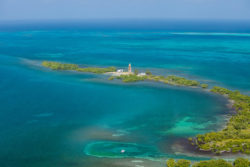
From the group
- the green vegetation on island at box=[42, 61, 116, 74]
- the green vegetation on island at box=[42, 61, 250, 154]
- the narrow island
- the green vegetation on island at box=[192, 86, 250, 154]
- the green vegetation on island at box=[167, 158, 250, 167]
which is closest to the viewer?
the green vegetation on island at box=[167, 158, 250, 167]

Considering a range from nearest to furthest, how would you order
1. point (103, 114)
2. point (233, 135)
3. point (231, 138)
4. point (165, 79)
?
point (231, 138)
point (233, 135)
point (103, 114)
point (165, 79)

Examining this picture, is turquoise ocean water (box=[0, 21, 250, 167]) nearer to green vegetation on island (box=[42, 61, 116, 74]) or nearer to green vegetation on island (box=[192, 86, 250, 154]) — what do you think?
green vegetation on island (box=[192, 86, 250, 154])

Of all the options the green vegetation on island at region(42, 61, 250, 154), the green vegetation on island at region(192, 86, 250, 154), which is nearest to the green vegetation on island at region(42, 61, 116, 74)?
the green vegetation on island at region(42, 61, 250, 154)

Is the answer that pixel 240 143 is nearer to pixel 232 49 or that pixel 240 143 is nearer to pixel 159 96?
pixel 159 96

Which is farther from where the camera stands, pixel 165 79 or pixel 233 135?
pixel 165 79

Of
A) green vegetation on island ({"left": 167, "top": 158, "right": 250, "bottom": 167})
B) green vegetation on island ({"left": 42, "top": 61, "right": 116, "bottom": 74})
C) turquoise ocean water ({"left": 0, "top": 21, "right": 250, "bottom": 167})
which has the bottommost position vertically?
green vegetation on island ({"left": 167, "top": 158, "right": 250, "bottom": 167})

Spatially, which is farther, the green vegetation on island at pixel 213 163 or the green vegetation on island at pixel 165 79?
the green vegetation on island at pixel 165 79

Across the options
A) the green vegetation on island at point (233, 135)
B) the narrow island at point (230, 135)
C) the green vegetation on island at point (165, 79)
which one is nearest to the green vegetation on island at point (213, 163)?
the narrow island at point (230, 135)

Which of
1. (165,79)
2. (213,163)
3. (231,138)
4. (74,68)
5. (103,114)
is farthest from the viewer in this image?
(74,68)

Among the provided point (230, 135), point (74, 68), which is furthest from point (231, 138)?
point (74, 68)

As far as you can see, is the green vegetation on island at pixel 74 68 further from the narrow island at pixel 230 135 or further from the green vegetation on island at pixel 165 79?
the narrow island at pixel 230 135

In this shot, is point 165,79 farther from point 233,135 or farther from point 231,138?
point 231,138
